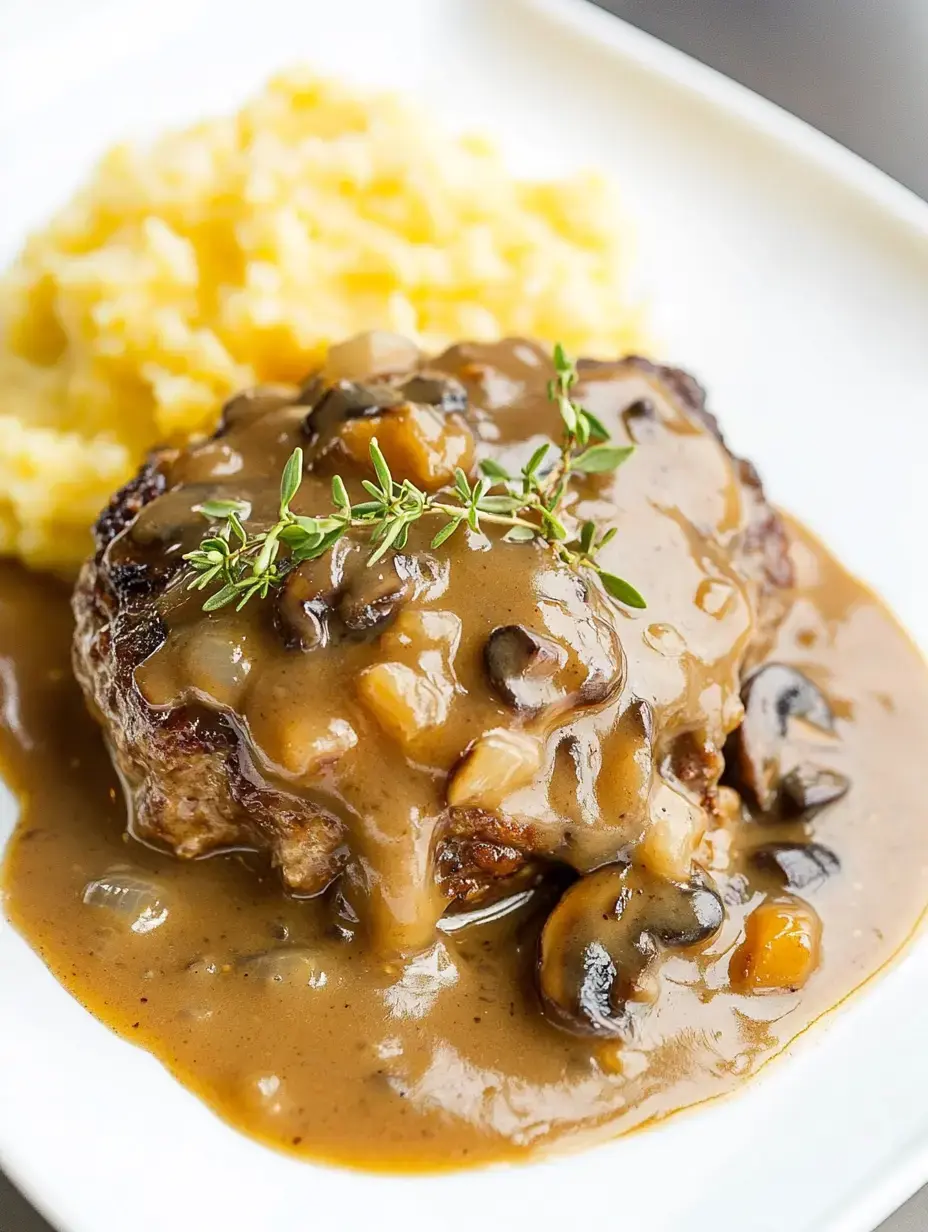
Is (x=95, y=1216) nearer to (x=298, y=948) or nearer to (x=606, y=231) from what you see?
(x=298, y=948)

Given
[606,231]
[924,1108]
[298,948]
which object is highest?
[606,231]

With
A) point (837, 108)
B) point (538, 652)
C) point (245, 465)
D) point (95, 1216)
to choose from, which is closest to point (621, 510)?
point (538, 652)

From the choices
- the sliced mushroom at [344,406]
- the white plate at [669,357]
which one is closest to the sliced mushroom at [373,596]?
the sliced mushroom at [344,406]

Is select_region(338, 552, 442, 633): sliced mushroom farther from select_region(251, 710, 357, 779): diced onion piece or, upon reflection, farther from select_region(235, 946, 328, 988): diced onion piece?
select_region(235, 946, 328, 988): diced onion piece

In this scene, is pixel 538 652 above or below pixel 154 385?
above

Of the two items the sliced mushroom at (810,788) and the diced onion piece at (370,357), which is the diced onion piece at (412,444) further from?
the sliced mushroom at (810,788)

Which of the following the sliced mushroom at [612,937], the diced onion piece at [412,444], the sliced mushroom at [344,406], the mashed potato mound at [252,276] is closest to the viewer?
the sliced mushroom at [612,937]

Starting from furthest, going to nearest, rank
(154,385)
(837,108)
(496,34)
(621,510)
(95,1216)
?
1. (837,108)
2. (496,34)
3. (154,385)
4. (621,510)
5. (95,1216)
